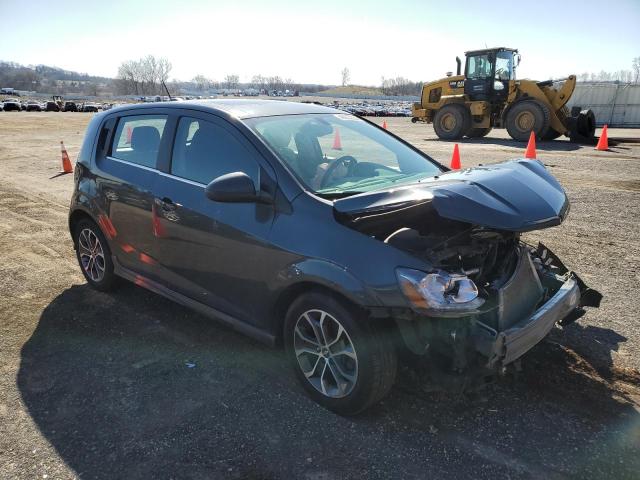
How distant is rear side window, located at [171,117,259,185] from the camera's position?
335 centimetres

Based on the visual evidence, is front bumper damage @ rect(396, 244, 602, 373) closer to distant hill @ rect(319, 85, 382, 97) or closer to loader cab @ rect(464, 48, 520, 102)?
loader cab @ rect(464, 48, 520, 102)

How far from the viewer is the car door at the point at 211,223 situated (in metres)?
3.21

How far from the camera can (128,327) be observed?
416 centimetres

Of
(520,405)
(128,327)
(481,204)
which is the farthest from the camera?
(128,327)

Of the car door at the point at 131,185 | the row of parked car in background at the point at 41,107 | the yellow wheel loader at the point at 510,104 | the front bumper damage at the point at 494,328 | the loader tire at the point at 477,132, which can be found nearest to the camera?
the front bumper damage at the point at 494,328

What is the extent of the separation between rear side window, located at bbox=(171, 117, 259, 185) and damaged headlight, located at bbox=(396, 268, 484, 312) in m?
1.24

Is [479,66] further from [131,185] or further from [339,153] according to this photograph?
[131,185]

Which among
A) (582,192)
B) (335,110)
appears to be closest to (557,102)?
(582,192)

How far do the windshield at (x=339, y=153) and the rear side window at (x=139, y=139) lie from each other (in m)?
0.98

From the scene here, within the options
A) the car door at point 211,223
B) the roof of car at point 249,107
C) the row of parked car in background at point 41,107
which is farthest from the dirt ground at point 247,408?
the row of parked car in background at point 41,107

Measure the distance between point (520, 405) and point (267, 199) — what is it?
6.58 ft

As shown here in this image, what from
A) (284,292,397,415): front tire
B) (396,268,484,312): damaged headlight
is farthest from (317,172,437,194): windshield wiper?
(396,268,484,312): damaged headlight

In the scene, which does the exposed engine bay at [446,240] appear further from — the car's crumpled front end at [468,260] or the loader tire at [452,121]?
the loader tire at [452,121]

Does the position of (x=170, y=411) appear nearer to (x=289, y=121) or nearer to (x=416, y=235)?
(x=416, y=235)
